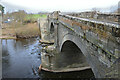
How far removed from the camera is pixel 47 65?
13.8 meters

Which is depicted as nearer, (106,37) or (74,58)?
(106,37)

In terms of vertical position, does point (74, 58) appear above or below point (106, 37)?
below

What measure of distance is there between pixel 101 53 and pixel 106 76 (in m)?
0.80

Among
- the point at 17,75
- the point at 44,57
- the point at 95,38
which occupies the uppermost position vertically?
the point at 95,38

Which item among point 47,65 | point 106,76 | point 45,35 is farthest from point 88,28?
point 45,35

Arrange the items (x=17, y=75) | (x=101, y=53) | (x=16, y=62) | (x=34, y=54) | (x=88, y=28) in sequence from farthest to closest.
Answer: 1. (x=34, y=54)
2. (x=16, y=62)
3. (x=17, y=75)
4. (x=88, y=28)
5. (x=101, y=53)

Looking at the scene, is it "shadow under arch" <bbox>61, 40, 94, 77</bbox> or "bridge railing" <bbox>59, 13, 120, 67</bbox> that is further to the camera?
"shadow under arch" <bbox>61, 40, 94, 77</bbox>

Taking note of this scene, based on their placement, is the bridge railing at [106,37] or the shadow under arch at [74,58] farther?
the shadow under arch at [74,58]

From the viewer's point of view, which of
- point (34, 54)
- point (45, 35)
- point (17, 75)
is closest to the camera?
point (17, 75)

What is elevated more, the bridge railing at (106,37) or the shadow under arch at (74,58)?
the bridge railing at (106,37)

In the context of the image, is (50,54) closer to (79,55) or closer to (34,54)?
(79,55)

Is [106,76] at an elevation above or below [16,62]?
above

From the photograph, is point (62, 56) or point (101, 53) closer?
point (101, 53)

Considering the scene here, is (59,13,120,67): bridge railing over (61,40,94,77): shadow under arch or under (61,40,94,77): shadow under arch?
over
